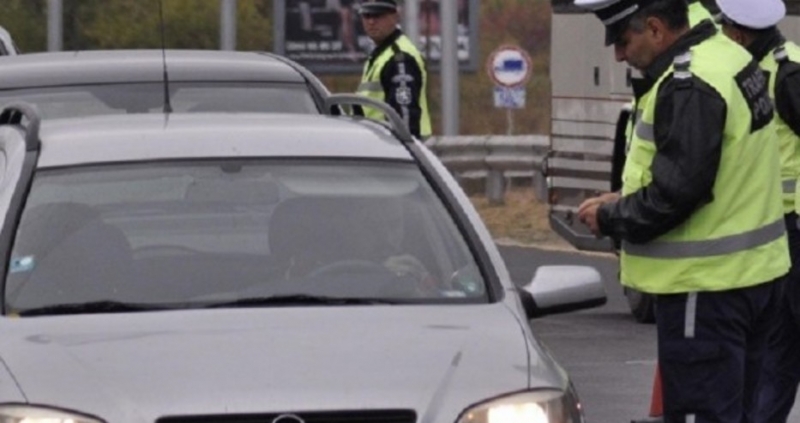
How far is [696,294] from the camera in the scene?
716 centimetres

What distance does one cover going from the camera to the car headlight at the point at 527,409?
233 inches

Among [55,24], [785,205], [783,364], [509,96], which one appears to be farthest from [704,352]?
[55,24]

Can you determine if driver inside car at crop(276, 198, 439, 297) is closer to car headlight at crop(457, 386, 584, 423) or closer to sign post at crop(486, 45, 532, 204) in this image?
car headlight at crop(457, 386, 584, 423)

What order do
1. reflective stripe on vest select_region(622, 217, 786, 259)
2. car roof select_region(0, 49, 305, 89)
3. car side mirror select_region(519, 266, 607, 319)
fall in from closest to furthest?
car side mirror select_region(519, 266, 607, 319)
reflective stripe on vest select_region(622, 217, 786, 259)
car roof select_region(0, 49, 305, 89)

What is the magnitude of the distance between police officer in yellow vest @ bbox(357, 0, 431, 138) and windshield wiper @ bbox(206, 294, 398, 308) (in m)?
8.33

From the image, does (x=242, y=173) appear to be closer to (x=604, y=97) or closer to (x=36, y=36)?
(x=604, y=97)

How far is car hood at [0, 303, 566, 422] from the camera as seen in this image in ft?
19.2

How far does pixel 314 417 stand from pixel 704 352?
1.67m

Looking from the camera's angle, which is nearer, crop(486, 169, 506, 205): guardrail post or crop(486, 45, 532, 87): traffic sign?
crop(486, 169, 506, 205): guardrail post

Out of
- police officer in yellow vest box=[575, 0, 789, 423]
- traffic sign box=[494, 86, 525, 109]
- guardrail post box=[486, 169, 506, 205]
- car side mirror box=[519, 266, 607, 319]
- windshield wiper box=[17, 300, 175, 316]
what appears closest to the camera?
windshield wiper box=[17, 300, 175, 316]

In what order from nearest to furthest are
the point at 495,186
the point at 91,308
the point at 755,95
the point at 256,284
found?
1. the point at 91,308
2. the point at 256,284
3. the point at 755,95
4. the point at 495,186

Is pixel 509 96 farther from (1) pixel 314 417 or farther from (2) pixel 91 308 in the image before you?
(1) pixel 314 417

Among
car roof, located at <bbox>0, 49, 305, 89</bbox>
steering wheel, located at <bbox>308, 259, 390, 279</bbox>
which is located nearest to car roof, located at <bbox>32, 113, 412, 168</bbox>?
steering wheel, located at <bbox>308, 259, 390, 279</bbox>

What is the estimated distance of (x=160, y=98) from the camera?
10508 millimetres
